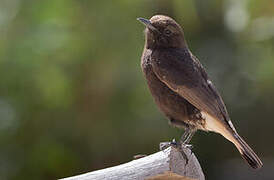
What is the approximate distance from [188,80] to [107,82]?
3.02 metres

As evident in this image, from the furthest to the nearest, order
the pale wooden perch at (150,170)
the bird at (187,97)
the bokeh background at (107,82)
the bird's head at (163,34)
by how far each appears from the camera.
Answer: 1. the bokeh background at (107,82)
2. the bird's head at (163,34)
3. the bird at (187,97)
4. the pale wooden perch at (150,170)

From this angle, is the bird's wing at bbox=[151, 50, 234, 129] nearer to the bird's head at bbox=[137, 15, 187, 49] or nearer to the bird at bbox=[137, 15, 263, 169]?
the bird at bbox=[137, 15, 263, 169]

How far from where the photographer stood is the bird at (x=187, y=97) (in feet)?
16.0

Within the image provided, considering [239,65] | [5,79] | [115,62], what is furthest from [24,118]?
[239,65]

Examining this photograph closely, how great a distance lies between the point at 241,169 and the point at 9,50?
9.71 feet

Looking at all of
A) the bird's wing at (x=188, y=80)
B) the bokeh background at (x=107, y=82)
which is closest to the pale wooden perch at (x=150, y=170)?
the bird's wing at (x=188, y=80)

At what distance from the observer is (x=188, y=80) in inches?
196

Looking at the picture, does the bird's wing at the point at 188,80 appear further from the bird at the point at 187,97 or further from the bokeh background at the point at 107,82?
the bokeh background at the point at 107,82

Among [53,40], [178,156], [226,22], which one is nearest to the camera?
[178,156]

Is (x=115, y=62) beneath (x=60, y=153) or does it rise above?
above

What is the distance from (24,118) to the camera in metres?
7.80

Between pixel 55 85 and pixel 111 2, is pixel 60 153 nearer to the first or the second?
pixel 55 85

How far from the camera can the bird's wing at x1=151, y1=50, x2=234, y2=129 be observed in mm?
4906

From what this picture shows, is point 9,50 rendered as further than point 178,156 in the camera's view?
Yes
